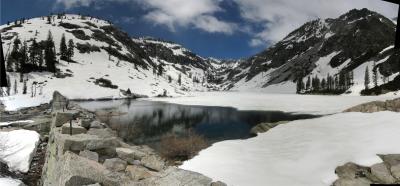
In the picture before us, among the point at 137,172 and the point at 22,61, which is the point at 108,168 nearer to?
the point at 137,172

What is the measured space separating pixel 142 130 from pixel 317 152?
31689 millimetres

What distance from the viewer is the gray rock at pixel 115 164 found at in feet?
49.5

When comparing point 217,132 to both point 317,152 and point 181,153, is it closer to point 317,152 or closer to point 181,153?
point 181,153

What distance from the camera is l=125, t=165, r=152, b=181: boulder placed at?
14703mm

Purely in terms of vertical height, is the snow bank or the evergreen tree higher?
the evergreen tree

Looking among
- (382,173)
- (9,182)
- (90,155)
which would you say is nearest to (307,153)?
(382,173)

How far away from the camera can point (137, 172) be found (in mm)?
15016

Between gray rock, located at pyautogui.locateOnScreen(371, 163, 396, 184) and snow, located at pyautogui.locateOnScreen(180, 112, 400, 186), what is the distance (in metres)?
0.80

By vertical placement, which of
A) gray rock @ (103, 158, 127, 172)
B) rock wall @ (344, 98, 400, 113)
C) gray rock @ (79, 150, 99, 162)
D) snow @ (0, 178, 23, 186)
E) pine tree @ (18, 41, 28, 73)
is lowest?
snow @ (0, 178, 23, 186)

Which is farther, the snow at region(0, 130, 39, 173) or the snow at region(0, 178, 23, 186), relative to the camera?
the snow at region(0, 130, 39, 173)

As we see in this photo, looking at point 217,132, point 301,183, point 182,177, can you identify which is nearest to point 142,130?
point 217,132

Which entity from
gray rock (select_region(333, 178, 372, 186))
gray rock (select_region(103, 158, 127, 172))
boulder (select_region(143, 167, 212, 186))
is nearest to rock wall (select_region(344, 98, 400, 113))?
gray rock (select_region(333, 178, 372, 186))

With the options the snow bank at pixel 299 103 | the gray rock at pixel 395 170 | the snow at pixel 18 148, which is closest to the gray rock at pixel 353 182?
the gray rock at pixel 395 170

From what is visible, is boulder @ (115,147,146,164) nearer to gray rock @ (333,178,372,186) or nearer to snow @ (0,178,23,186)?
snow @ (0,178,23,186)
